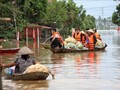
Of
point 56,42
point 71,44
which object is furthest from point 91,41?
point 56,42

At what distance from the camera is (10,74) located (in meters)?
13.8

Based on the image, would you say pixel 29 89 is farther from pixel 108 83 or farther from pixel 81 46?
pixel 81 46

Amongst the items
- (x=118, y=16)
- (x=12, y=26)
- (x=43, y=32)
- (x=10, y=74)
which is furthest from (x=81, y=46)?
(x=118, y=16)

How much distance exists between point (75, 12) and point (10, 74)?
6816 cm

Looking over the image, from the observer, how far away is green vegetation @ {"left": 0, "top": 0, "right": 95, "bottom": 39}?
33469 mm

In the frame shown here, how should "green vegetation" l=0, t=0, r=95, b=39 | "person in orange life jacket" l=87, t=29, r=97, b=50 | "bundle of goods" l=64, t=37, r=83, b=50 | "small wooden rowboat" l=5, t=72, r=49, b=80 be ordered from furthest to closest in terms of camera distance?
"green vegetation" l=0, t=0, r=95, b=39 → "person in orange life jacket" l=87, t=29, r=97, b=50 → "bundle of goods" l=64, t=37, r=83, b=50 → "small wooden rowboat" l=5, t=72, r=49, b=80

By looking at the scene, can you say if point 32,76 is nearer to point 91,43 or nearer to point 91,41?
point 91,41

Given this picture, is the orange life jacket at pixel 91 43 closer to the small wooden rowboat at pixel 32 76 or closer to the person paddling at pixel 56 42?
the person paddling at pixel 56 42

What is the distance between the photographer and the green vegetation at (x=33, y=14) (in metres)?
33.5

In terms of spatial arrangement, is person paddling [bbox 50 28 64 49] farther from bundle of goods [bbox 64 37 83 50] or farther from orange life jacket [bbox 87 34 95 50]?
orange life jacket [bbox 87 34 95 50]

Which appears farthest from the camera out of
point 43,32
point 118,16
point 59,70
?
point 118,16

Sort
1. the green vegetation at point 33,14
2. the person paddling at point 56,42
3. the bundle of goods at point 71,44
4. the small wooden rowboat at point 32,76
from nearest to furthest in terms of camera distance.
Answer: the small wooden rowboat at point 32,76, the person paddling at point 56,42, the bundle of goods at point 71,44, the green vegetation at point 33,14

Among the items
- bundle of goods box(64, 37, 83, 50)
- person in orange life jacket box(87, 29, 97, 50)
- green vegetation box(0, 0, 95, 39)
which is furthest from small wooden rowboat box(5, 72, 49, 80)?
green vegetation box(0, 0, 95, 39)

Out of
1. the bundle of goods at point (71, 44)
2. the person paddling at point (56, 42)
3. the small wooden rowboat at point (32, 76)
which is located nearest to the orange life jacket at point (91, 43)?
the bundle of goods at point (71, 44)
